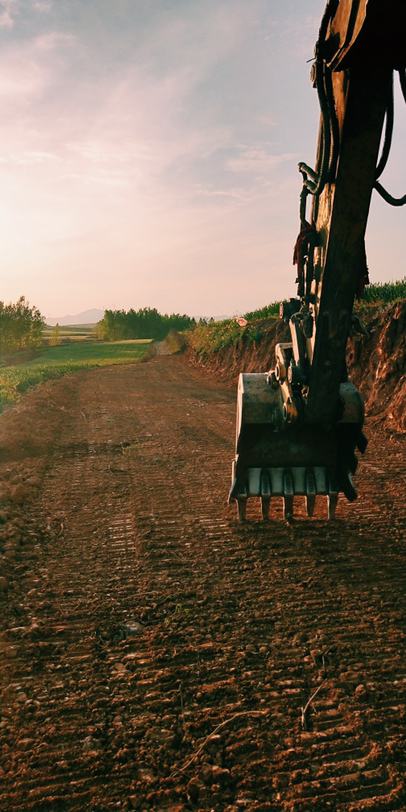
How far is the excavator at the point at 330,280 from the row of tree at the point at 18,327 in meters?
40.9

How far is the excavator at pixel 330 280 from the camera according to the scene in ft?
9.86

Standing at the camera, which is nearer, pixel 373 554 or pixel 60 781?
pixel 60 781

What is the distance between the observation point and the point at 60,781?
2486 millimetres

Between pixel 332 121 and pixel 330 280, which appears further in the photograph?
pixel 330 280

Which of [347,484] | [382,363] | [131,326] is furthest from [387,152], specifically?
[131,326]

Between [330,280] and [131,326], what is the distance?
209ft

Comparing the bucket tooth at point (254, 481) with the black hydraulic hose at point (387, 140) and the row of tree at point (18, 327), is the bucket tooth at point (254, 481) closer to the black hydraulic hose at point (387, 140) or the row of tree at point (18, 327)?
the black hydraulic hose at point (387, 140)

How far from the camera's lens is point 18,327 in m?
43.0

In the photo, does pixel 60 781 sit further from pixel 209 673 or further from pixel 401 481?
pixel 401 481

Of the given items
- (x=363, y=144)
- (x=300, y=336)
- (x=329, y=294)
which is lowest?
(x=300, y=336)

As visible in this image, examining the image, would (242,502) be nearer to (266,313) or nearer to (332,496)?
(332,496)

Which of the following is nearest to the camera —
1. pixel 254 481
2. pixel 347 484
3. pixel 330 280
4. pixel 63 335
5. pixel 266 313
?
pixel 330 280

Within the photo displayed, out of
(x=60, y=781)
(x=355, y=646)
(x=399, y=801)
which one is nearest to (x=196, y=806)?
(x=60, y=781)

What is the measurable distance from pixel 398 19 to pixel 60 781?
13.6 feet
